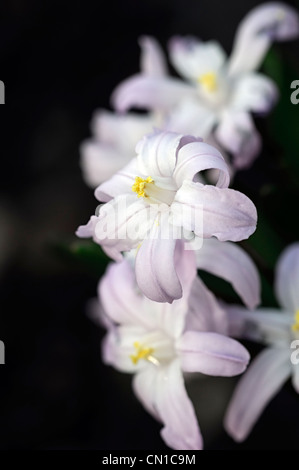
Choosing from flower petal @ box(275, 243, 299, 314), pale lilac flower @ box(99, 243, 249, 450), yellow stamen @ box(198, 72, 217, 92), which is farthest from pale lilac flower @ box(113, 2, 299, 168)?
pale lilac flower @ box(99, 243, 249, 450)

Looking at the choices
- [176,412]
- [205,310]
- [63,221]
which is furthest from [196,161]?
[63,221]

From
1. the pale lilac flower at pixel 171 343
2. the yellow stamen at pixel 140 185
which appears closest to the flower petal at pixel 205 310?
the pale lilac flower at pixel 171 343

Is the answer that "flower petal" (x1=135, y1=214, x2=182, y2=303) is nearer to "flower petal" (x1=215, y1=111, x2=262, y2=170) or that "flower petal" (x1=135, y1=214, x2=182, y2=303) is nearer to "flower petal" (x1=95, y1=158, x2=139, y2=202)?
"flower petal" (x1=95, y1=158, x2=139, y2=202)

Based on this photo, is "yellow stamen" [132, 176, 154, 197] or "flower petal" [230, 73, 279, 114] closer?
"yellow stamen" [132, 176, 154, 197]

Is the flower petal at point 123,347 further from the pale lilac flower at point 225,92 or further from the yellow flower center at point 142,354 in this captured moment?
the pale lilac flower at point 225,92

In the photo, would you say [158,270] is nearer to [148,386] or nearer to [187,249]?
[187,249]
